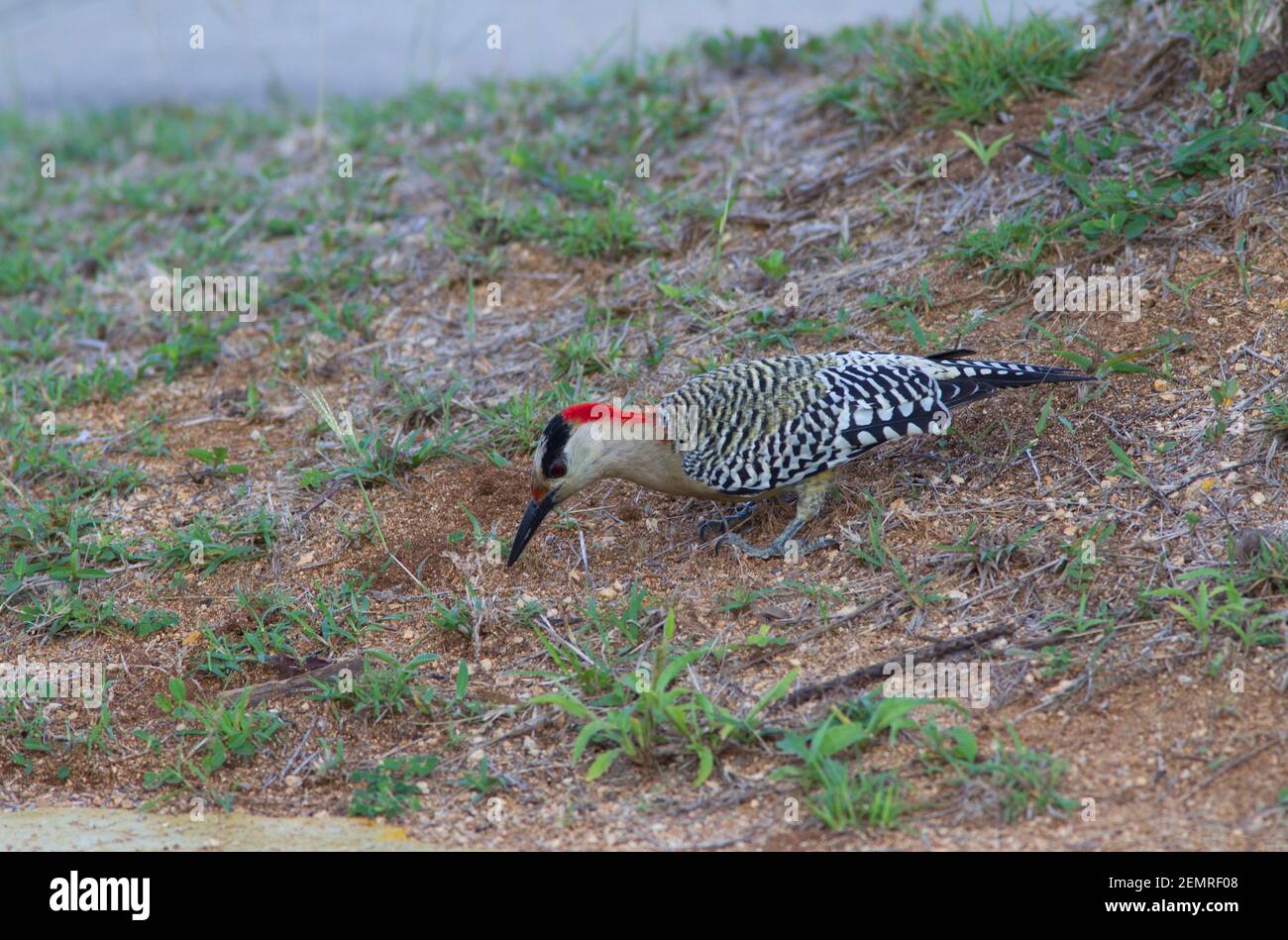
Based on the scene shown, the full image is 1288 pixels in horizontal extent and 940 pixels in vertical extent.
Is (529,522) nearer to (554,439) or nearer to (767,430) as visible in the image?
(554,439)

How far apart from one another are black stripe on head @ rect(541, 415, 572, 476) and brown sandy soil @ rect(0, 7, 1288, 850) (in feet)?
1.61

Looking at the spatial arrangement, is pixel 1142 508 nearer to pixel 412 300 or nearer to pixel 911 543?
pixel 911 543

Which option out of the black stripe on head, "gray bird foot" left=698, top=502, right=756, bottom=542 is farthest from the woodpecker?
"gray bird foot" left=698, top=502, right=756, bottom=542

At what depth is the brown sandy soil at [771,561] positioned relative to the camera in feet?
12.7

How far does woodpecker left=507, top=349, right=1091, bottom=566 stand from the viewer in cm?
488

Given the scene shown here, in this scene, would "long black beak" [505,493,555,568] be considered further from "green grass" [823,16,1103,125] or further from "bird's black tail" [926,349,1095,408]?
"green grass" [823,16,1103,125]

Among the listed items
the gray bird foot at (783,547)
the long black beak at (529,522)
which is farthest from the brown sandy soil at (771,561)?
the long black beak at (529,522)

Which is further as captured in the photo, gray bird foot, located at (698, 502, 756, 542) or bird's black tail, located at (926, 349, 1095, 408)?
gray bird foot, located at (698, 502, 756, 542)

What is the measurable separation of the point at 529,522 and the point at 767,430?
0.96 metres

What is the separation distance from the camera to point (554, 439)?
486 centimetres

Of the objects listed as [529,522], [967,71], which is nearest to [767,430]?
[529,522]

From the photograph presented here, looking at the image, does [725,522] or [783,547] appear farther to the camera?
[725,522]

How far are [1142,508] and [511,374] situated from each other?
293 centimetres
